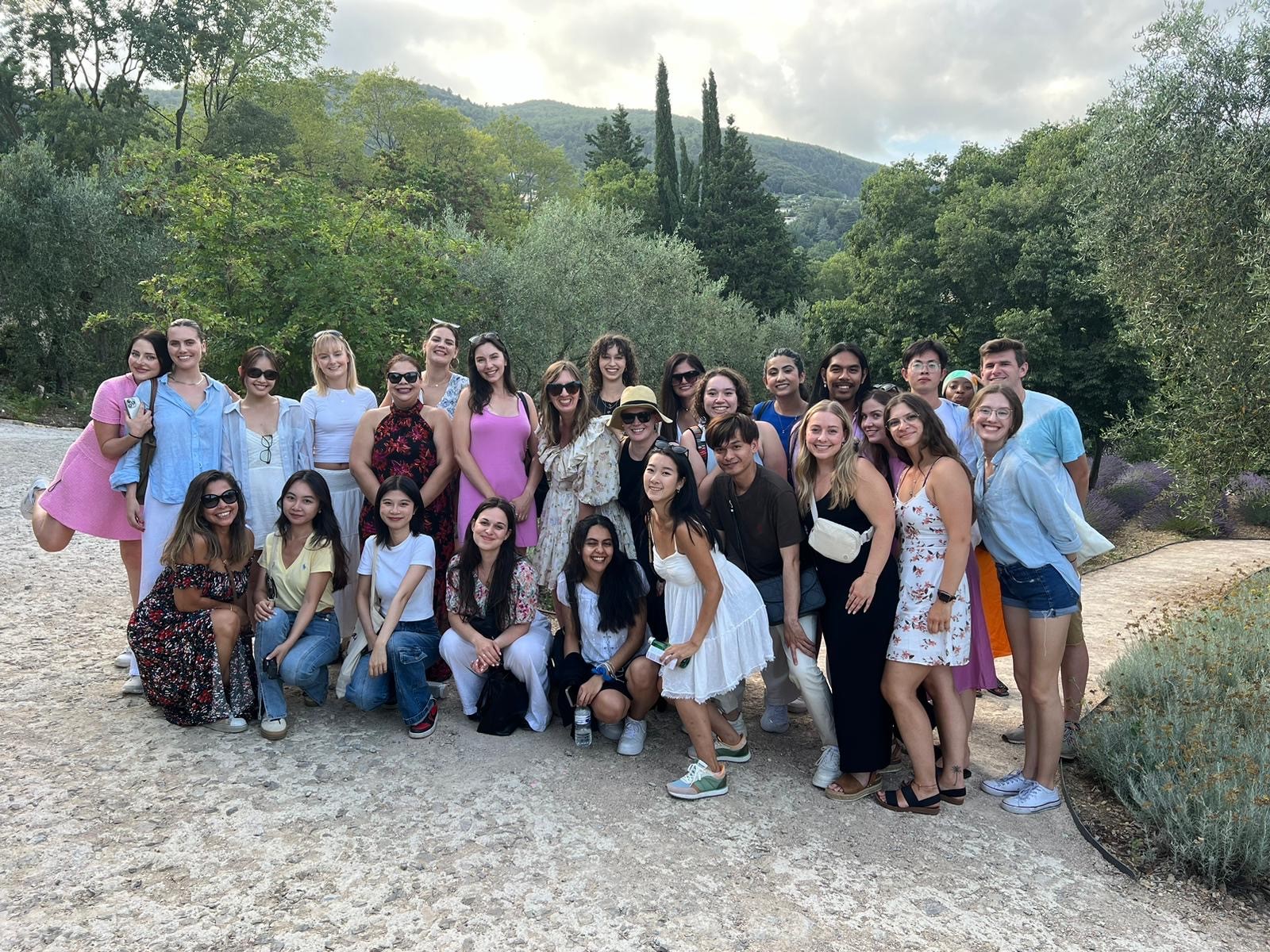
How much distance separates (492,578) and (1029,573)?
282 cm

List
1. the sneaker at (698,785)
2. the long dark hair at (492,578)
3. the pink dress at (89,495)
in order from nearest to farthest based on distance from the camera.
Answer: the sneaker at (698,785)
the long dark hair at (492,578)
the pink dress at (89,495)

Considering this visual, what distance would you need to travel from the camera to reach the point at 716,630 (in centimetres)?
426

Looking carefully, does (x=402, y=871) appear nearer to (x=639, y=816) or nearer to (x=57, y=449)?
(x=639, y=816)

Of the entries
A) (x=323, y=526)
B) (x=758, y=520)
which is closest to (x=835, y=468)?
(x=758, y=520)

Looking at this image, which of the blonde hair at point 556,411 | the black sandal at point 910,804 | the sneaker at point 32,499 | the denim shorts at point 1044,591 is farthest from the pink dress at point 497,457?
the denim shorts at point 1044,591

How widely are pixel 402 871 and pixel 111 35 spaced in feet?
133

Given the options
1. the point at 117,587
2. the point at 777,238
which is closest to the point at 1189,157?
the point at 117,587

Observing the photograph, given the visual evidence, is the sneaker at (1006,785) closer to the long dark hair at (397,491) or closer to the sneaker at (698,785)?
the sneaker at (698,785)

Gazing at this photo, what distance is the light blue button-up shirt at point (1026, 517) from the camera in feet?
13.4

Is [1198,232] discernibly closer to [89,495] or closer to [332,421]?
[332,421]

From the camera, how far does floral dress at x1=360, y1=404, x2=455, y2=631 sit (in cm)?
522

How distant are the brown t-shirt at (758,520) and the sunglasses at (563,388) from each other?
1089 millimetres

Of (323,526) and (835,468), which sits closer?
(835,468)

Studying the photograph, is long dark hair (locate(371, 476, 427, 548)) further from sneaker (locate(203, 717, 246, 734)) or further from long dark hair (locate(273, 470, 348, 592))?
sneaker (locate(203, 717, 246, 734))
